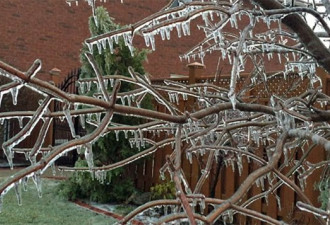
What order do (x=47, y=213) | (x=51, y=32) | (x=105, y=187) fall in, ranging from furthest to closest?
(x=51, y=32), (x=105, y=187), (x=47, y=213)

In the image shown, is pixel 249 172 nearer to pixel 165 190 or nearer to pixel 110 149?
pixel 165 190

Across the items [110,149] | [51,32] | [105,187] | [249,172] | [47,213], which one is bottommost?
[47,213]

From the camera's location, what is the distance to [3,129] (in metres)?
11.9

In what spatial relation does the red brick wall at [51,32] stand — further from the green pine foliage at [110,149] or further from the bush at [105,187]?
the bush at [105,187]

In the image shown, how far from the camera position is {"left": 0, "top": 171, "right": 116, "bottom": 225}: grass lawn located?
5723mm

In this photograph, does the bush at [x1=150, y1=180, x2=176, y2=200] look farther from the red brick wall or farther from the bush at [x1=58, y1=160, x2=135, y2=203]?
the red brick wall

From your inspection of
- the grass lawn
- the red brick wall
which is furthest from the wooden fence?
the red brick wall

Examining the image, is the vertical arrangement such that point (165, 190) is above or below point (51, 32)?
below

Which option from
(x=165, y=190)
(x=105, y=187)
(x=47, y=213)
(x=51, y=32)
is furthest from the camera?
(x=51, y=32)

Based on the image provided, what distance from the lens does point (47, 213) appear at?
6.20 meters

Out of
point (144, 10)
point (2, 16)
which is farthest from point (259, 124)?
point (144, 10)

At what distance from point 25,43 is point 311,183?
11.0m

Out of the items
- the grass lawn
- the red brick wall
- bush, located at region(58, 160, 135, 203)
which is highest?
the red brick wall

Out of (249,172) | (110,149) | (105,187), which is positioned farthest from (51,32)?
(249,172)
